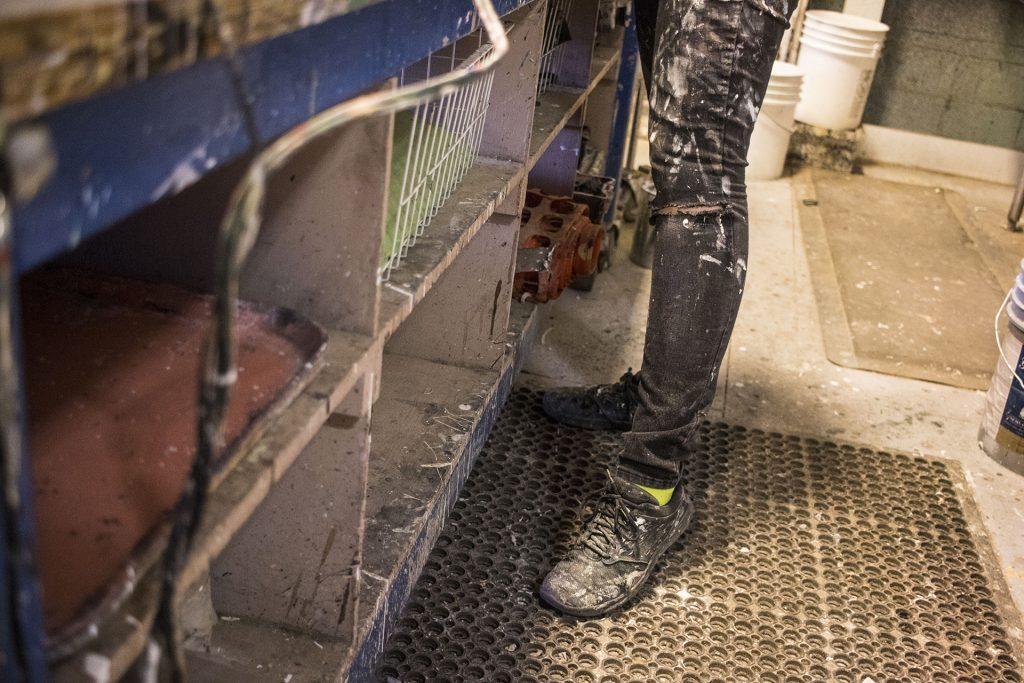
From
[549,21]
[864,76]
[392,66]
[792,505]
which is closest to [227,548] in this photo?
[392,66]

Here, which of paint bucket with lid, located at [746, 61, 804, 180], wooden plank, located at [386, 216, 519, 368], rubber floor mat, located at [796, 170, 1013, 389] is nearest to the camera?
wooden plank, located at [386, 216, 519, 368]

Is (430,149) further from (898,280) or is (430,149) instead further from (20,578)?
(898,280)

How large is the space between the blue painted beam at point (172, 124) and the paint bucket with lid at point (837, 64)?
144 inches

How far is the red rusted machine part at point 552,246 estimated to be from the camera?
7.09ft

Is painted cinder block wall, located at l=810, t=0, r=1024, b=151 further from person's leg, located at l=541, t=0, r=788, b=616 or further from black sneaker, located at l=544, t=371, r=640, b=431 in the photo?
person's leg, located at l=541, t=0, r=788, b=616

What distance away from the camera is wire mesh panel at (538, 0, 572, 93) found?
85.7 inches

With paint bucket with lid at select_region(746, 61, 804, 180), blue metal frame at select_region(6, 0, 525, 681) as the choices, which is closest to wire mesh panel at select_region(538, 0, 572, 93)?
blue metal frame at select_region(6, 0, 525, 681)

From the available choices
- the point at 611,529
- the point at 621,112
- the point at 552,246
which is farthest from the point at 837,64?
the point at 611,529

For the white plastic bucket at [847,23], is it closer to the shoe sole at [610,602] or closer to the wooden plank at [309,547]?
the shoe sole at [610,602]

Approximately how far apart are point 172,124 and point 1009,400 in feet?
6.84

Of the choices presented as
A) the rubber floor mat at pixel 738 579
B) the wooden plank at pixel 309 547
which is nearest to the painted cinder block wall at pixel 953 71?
the rubber floor mat at pixel 738 579

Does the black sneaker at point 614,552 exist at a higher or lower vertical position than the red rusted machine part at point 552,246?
lower

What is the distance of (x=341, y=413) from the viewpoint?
109 cm

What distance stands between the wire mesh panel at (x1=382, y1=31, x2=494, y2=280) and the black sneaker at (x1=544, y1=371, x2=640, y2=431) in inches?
26.5
